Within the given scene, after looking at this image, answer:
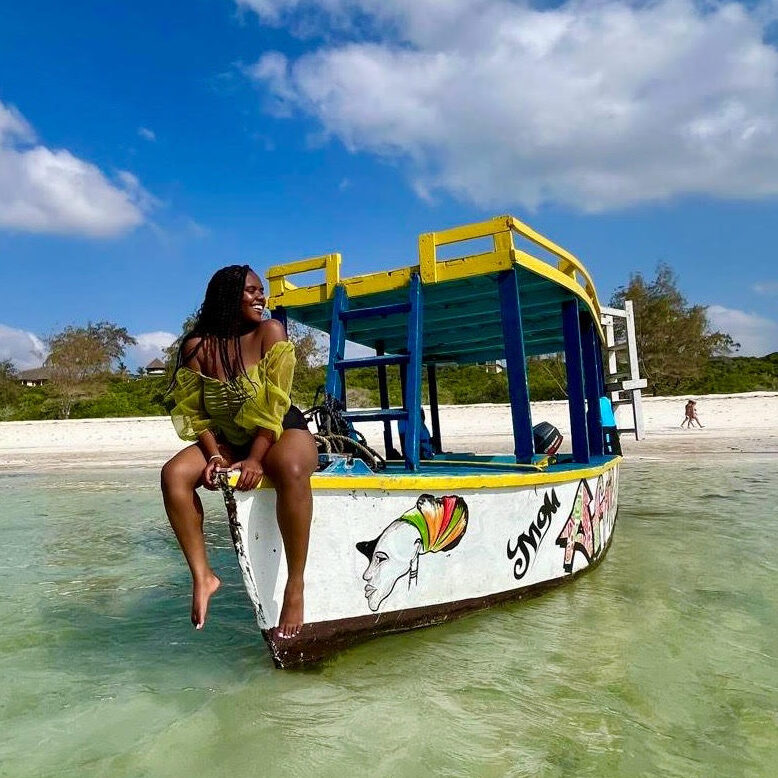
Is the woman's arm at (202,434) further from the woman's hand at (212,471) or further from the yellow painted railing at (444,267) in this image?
the yellow painted railing at (444,267)

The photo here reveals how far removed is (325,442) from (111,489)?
1089cm

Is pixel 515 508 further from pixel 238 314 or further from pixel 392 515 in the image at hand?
pixel 238 314

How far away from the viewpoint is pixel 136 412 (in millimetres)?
34938

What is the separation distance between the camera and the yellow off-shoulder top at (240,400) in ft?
9.23

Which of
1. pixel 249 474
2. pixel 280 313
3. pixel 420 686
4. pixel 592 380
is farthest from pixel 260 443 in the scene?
pixel 592 380

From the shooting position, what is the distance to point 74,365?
38.4 metres

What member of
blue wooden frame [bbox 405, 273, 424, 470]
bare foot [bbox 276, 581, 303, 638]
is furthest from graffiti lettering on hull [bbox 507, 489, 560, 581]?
bare foot [bbox 276, 581, 303, 638]

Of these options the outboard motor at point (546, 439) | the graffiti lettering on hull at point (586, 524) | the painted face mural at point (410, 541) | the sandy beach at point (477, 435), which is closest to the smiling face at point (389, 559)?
the painted face mural at point (410, 541)

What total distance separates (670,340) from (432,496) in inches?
1432

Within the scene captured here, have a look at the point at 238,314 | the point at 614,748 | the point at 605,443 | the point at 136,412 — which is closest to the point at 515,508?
the point at 614,748

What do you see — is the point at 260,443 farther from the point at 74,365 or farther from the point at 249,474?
the point at 74,365

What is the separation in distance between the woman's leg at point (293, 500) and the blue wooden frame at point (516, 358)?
187 cm

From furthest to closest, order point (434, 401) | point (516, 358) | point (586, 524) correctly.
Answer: point (434, 401) → point (586, 524) → point (516, 358)

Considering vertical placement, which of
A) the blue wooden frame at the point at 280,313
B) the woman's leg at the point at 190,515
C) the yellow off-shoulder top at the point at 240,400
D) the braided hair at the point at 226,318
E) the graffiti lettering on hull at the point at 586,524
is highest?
the blue wooden frame at the point at 280,313
